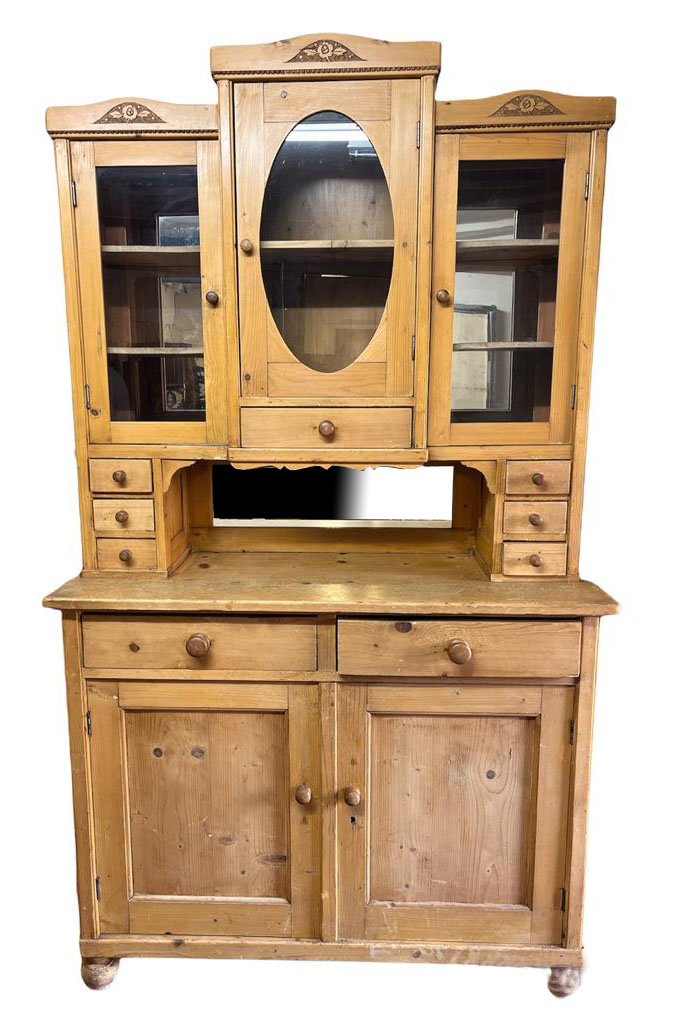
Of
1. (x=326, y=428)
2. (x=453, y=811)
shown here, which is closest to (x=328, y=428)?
(x=326, y=428)

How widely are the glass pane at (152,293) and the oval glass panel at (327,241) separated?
0.87ft

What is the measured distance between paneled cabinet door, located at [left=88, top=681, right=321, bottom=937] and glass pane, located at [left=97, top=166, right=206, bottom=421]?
2.98 ft

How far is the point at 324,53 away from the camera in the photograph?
5.89 feet

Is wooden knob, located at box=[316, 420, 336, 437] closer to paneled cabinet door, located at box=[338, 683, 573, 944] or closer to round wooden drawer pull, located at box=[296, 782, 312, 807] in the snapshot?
paneled cabinet door, located at box=[338, 683, 573, 944]

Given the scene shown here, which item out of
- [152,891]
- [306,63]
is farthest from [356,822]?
[306,63]

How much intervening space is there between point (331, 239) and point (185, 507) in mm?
1044

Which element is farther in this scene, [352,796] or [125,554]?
[125,554]

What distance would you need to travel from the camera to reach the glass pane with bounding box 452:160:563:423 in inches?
74.5

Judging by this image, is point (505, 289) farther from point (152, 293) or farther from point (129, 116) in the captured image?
point (129, 116)

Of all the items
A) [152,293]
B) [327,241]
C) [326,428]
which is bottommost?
[326,428]

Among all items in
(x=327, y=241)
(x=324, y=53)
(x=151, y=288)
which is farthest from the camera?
(x=151, y=288)

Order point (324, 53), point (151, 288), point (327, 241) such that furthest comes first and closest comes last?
point (151, 288) → point (327, 241) → point (324, 53)

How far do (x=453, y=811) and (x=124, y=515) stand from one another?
54.4 inches

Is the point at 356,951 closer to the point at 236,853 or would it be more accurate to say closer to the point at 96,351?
the point at 236,853
